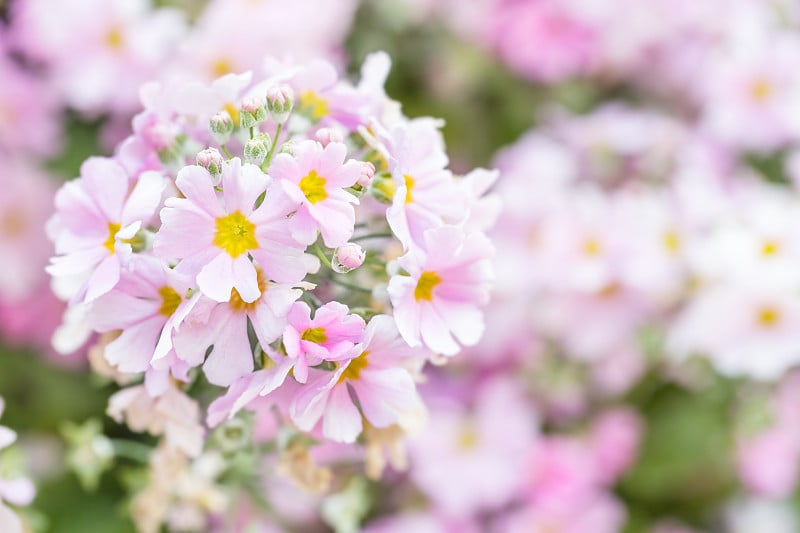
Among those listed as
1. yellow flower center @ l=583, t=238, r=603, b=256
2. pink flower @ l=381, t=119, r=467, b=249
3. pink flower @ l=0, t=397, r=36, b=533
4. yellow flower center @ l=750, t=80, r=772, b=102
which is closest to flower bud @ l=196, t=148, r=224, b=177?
pink flower @ l=381, t=119, r=467, b=249

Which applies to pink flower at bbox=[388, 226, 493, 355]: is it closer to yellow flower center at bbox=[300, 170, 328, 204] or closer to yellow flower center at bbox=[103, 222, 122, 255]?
yellow flower center at bbox=[300, 170, 328, 204]

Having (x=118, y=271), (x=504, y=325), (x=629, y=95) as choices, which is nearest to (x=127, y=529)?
(x=504, y=325)

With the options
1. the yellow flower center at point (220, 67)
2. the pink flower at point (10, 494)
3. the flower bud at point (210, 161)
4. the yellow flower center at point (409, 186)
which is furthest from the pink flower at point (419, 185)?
the yellow flower center at point (220, 67)

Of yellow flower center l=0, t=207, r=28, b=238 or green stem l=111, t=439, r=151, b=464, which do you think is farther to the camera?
yellow flower center l=0, t=207, r=28, b=238

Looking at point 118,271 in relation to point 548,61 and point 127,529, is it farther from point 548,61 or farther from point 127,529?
point 548,61

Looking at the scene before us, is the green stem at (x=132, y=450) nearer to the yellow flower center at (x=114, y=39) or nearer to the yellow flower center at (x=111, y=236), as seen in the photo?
the yellow flower center at (x=111, y=236)
